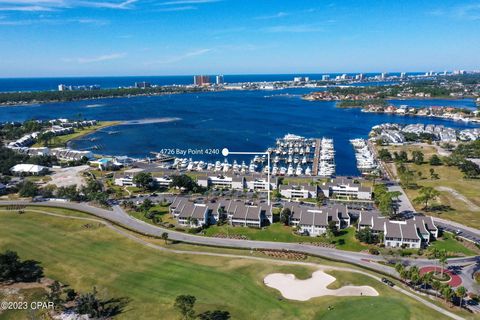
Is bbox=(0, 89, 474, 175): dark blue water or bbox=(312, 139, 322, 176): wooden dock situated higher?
bbox=(0, 89, 474, 175): dark blue water

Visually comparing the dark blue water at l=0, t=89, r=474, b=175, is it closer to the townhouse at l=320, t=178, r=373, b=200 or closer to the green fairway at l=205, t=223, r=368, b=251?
the townhouse at l=320, t=178, r=373, b=200

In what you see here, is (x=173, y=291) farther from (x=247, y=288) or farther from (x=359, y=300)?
(x=359, y=300)

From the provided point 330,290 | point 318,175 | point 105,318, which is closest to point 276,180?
point 318,175

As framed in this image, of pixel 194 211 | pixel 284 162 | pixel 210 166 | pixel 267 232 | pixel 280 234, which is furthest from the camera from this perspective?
pixel 284 162

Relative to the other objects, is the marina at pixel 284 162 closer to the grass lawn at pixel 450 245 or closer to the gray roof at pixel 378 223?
the gray roof at pixel 378 223

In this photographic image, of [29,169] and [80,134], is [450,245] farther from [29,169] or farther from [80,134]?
[80,134]

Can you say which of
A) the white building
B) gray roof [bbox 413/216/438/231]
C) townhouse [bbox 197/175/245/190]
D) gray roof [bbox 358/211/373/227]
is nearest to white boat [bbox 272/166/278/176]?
townhouse [bbox 197/175/245/190]

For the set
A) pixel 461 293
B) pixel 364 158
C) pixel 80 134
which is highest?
pixel 80 134

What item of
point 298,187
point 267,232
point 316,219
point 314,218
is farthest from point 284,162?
point 267,232
